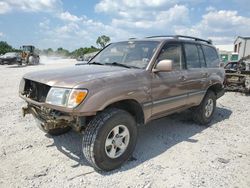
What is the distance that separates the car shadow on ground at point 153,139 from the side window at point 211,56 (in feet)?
4.72

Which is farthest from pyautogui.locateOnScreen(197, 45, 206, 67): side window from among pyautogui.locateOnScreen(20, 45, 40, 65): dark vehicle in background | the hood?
pyautogui.locateOnScreen(20, 45, 40, 65): dark vehicle in background

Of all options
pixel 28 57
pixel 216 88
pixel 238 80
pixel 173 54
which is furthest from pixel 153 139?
pixel 28 57

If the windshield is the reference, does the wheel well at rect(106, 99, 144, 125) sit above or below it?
below

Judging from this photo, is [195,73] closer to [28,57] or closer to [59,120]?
[59,120]

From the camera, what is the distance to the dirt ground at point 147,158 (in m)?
3.35

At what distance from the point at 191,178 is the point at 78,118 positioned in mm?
1755

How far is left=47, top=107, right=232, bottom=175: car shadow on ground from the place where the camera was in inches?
159

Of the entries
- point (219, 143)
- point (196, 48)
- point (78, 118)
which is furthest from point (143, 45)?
point (219, 143)

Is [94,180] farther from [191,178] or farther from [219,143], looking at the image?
[219,143]

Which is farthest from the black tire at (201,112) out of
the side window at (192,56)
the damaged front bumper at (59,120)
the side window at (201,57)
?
the damaged front bumper at (59,120)

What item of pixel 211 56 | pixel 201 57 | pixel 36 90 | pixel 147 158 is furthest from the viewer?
pixel 211 56

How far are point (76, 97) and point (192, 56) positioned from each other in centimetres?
310

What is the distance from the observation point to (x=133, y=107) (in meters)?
3.95

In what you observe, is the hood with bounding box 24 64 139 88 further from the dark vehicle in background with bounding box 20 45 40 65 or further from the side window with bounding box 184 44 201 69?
the dark vehicle in background with bounding box 20 45 40 65
